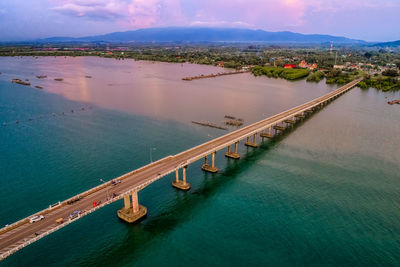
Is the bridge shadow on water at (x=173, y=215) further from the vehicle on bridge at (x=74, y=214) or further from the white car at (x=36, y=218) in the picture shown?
the white car at (x=36, y=218)

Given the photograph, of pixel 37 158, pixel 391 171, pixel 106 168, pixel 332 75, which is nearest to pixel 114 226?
pixel 106 168

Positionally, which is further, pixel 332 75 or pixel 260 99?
pixel 332 75

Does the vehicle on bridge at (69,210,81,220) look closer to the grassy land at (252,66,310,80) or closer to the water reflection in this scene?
the water reflection

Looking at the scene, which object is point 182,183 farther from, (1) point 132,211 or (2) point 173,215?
(1) point 132,211

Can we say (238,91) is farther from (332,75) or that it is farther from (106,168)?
(106,168)

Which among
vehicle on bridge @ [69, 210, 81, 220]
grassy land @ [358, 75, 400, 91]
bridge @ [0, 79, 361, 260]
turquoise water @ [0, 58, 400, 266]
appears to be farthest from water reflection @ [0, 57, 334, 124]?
vehicle on bridge @ [69, 210, 81, 220]
